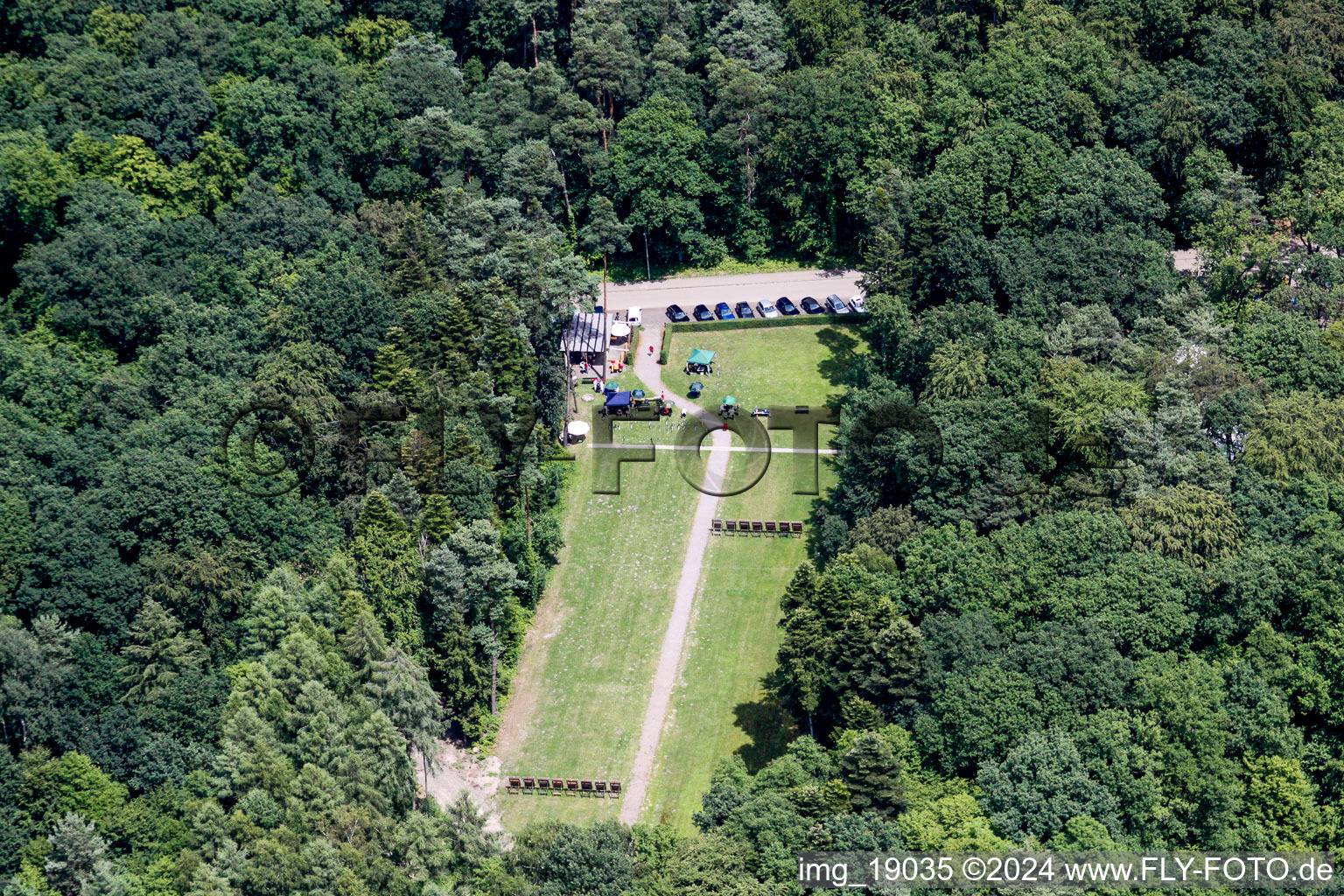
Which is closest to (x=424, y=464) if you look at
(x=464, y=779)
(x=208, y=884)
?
(x=464, y=779)

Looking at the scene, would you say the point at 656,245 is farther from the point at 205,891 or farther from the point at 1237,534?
the point at 205,891

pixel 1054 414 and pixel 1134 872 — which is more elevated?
pixel 1054 414

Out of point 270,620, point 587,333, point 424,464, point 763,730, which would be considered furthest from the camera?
point 587,333

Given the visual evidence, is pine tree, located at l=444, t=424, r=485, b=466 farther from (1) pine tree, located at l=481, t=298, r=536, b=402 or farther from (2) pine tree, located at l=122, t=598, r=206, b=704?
(2) pine tree, located at l=122, t=598, r=206, b=704

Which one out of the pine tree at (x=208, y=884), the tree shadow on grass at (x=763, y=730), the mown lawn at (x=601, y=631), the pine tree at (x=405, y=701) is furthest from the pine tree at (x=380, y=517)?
the pine tree at (x=208, y=884)

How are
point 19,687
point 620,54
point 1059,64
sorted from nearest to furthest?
point 19,687
point 1059,64
point 620,54

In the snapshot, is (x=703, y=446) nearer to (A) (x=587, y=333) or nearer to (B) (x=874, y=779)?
(A) (x=587, y=333)

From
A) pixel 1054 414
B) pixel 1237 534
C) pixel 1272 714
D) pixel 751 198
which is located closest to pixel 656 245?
pixel 751 198
